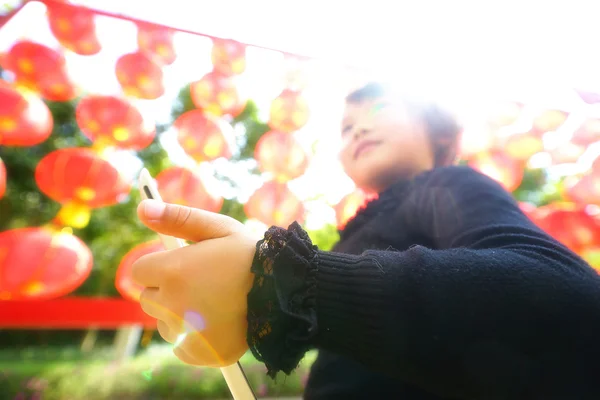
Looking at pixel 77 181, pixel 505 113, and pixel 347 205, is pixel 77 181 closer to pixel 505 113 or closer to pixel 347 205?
pixel 347 205

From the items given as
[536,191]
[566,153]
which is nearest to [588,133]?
[566,153]

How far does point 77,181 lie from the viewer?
41.0 inches

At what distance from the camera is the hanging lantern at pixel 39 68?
968 mm

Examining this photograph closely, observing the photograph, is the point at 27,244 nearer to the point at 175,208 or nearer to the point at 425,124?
the point at 175,208

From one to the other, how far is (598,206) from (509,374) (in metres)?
1.33

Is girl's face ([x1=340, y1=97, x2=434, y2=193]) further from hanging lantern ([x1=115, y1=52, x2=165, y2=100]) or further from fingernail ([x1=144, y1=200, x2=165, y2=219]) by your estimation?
hanging lantern ([x1=115, y1=52, x2=165, y2=100])

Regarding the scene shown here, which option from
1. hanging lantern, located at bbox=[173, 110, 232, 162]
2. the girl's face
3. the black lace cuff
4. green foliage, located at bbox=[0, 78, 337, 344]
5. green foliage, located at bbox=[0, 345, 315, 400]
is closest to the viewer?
the black lace cuff

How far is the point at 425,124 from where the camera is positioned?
0.75 m

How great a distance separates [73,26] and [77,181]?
1.27 feet

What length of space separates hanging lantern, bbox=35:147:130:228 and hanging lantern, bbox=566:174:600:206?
1.43 m

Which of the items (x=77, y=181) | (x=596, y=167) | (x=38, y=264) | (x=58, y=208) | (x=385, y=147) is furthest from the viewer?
(x=58, y=208)

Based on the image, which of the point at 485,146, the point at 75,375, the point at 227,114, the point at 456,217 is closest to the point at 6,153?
the point at 75,375

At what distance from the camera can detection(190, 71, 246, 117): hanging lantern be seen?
119cm

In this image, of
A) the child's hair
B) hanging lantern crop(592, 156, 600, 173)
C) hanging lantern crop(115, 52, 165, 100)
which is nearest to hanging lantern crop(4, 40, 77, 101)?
hanging lantern crop(115, 52, 165, 100)
